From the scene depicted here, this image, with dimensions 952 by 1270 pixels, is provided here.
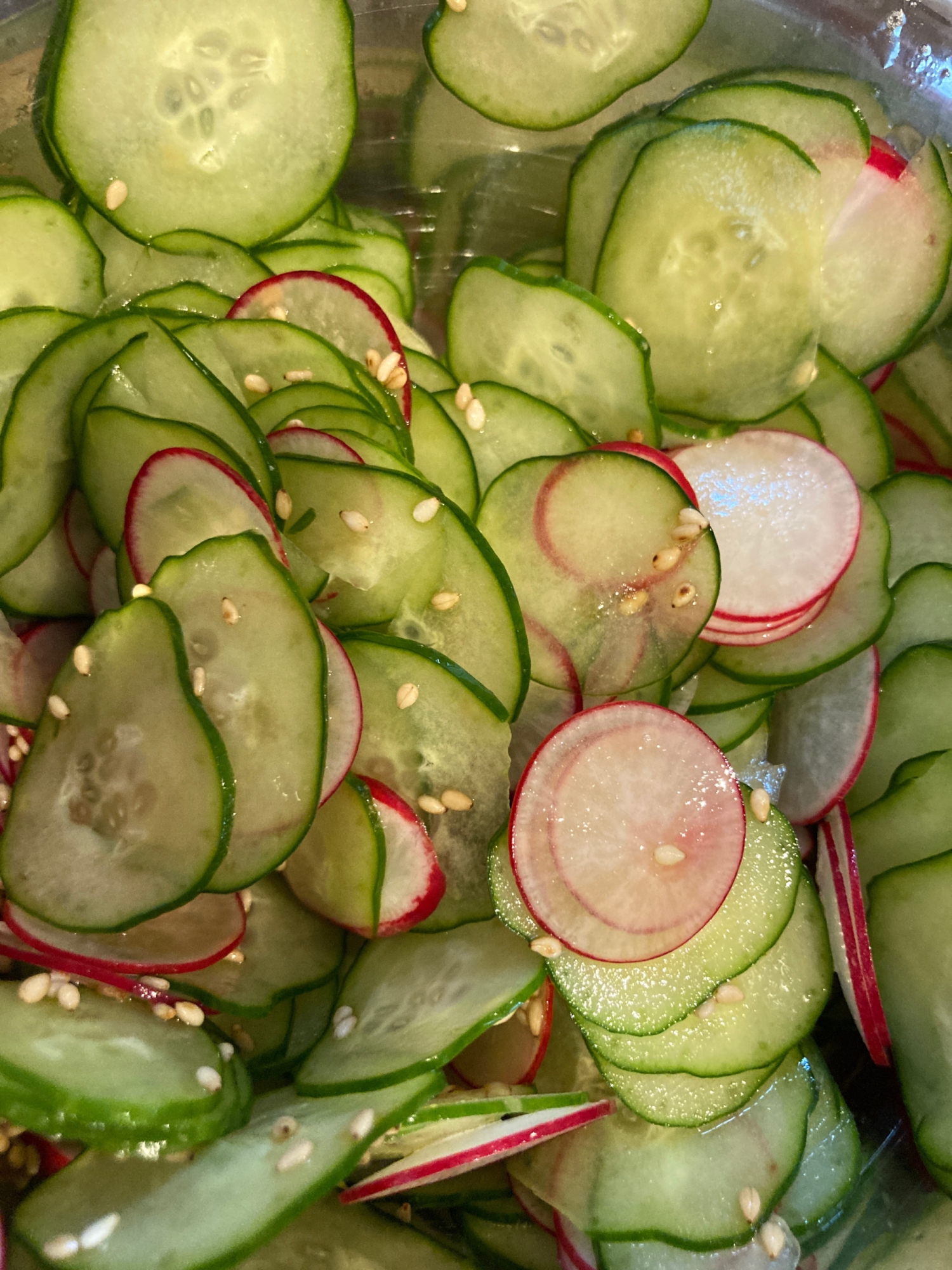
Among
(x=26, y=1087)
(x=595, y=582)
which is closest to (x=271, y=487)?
(x=595, y=582)

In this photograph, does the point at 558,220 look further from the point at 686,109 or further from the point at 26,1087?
the point at 26,1087

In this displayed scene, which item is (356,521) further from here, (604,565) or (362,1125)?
(362,1125)

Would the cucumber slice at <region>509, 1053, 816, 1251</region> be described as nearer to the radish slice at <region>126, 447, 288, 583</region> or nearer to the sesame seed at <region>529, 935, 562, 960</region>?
the sesame seed at <region>529, 935, 562, 960</region>

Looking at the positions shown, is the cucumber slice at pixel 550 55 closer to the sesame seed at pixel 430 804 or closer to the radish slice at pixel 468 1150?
the sesame seed at pixel 430 804

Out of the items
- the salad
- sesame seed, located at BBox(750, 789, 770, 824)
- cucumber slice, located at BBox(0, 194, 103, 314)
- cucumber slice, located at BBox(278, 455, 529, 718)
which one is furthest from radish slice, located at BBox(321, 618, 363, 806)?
cucumber slice, located at BBox(0, 194, 103, 314)

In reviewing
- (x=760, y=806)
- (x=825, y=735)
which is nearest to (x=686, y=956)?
(x=760, y=806)

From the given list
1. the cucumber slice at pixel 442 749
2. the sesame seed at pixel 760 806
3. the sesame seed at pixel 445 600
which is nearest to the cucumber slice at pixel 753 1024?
Result: the sesame seed at pixel 760 806
